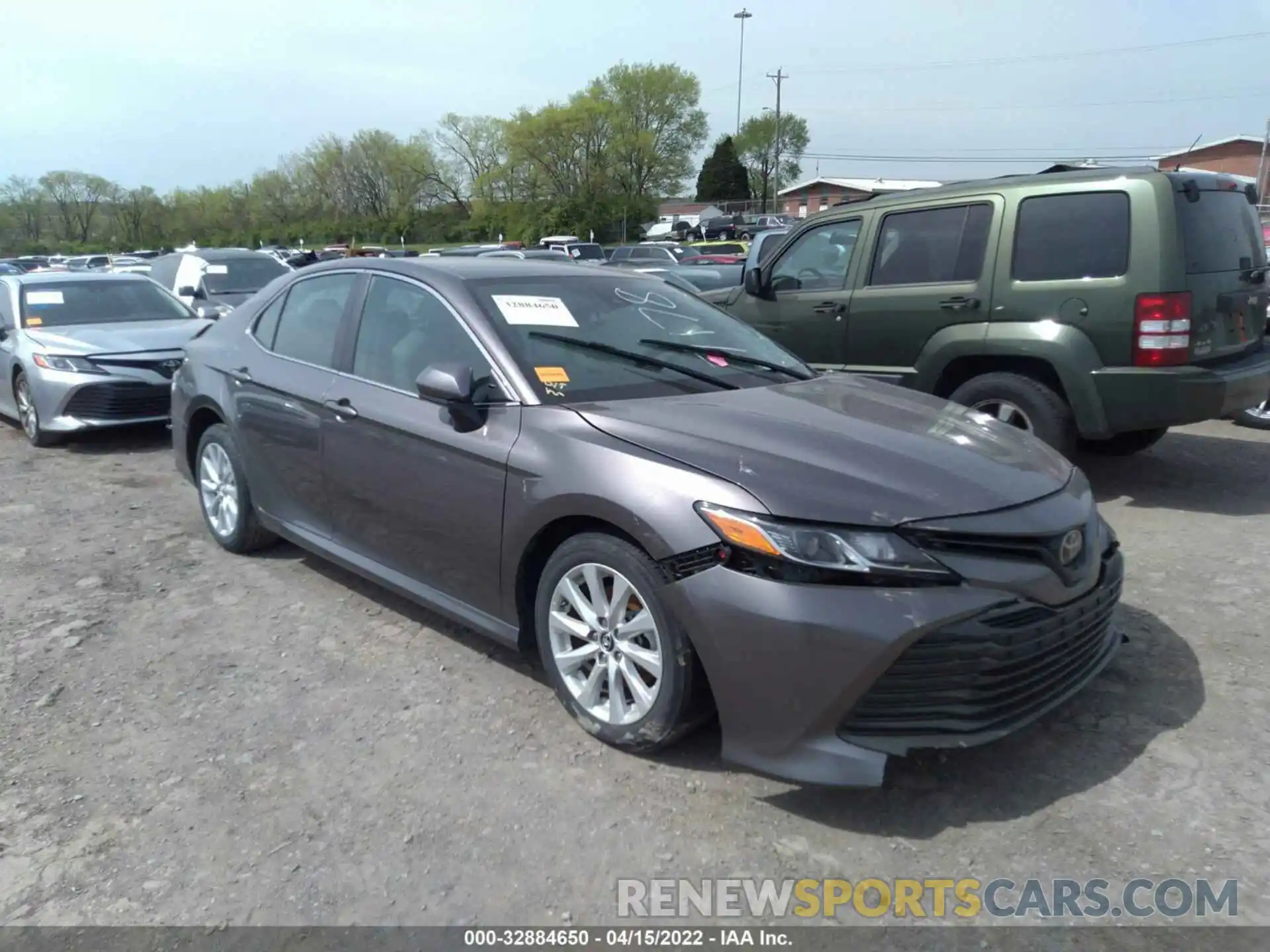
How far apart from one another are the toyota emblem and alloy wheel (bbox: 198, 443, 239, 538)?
3.90 m

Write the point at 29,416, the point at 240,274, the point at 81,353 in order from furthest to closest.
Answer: the point at 240,274
the point at 29,416
the point at 81,353

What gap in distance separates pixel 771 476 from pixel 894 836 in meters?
1.07

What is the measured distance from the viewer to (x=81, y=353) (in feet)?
26.9

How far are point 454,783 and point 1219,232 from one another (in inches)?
205

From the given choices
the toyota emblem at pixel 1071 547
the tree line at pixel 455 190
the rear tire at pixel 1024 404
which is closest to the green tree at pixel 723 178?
the tree line at pixel 455 190

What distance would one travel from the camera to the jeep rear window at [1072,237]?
555 centimetres

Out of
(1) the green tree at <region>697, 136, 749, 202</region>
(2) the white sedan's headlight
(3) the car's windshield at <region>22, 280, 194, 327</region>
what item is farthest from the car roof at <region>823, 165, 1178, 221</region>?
(1) the green tree at <region>697, 136, 749, 202</region>

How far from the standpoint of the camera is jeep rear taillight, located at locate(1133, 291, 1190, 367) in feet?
17.6

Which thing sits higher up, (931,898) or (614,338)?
(614,338)

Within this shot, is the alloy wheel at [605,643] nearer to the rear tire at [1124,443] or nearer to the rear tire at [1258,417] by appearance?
the rear tire at [1124,443]

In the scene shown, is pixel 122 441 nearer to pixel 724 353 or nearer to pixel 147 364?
pixel 147 364

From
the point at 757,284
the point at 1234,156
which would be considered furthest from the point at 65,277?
the point at 1234,156

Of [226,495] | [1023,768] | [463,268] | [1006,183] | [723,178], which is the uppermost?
[723,178]

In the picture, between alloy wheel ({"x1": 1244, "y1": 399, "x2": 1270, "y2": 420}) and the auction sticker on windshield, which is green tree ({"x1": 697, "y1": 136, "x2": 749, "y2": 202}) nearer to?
alloy wheel ({"x1": 1244, "y1": 399, "x2": 1270, "y2": 420})
